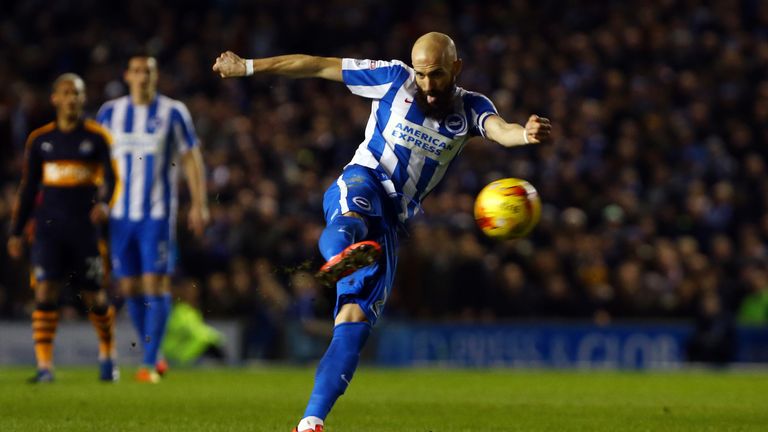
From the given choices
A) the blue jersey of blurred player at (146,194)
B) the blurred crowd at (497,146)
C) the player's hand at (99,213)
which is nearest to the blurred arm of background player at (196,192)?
the blue jersey of blurred player at (146,194)

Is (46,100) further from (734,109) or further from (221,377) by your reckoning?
(734,109)

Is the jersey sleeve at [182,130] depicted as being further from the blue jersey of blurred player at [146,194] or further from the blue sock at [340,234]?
the blue sock at [340,234]

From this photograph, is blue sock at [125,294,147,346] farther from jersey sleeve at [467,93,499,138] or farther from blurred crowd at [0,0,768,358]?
jersey sleeve at [467,93,499,138]

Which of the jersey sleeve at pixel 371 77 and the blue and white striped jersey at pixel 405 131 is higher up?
the jersey sleeve at pixel 371 77

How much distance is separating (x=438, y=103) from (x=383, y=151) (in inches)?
16.2

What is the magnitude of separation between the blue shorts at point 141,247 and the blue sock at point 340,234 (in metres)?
6.02

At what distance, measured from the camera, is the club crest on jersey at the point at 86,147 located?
38.6ft

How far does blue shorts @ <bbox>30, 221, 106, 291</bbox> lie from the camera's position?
38.3 feet

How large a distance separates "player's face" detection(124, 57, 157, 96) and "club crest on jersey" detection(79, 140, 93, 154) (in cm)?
106

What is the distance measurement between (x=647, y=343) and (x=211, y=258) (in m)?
6.09

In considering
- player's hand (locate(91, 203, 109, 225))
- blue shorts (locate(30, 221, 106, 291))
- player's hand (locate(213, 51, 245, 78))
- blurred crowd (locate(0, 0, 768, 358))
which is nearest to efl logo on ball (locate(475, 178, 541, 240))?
player's hand (locate(213, 51, 245, 78))

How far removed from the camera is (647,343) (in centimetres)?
1855

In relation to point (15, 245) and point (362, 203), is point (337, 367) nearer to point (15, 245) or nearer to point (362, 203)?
point (362, 203)

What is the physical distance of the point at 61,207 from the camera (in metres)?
11.7
